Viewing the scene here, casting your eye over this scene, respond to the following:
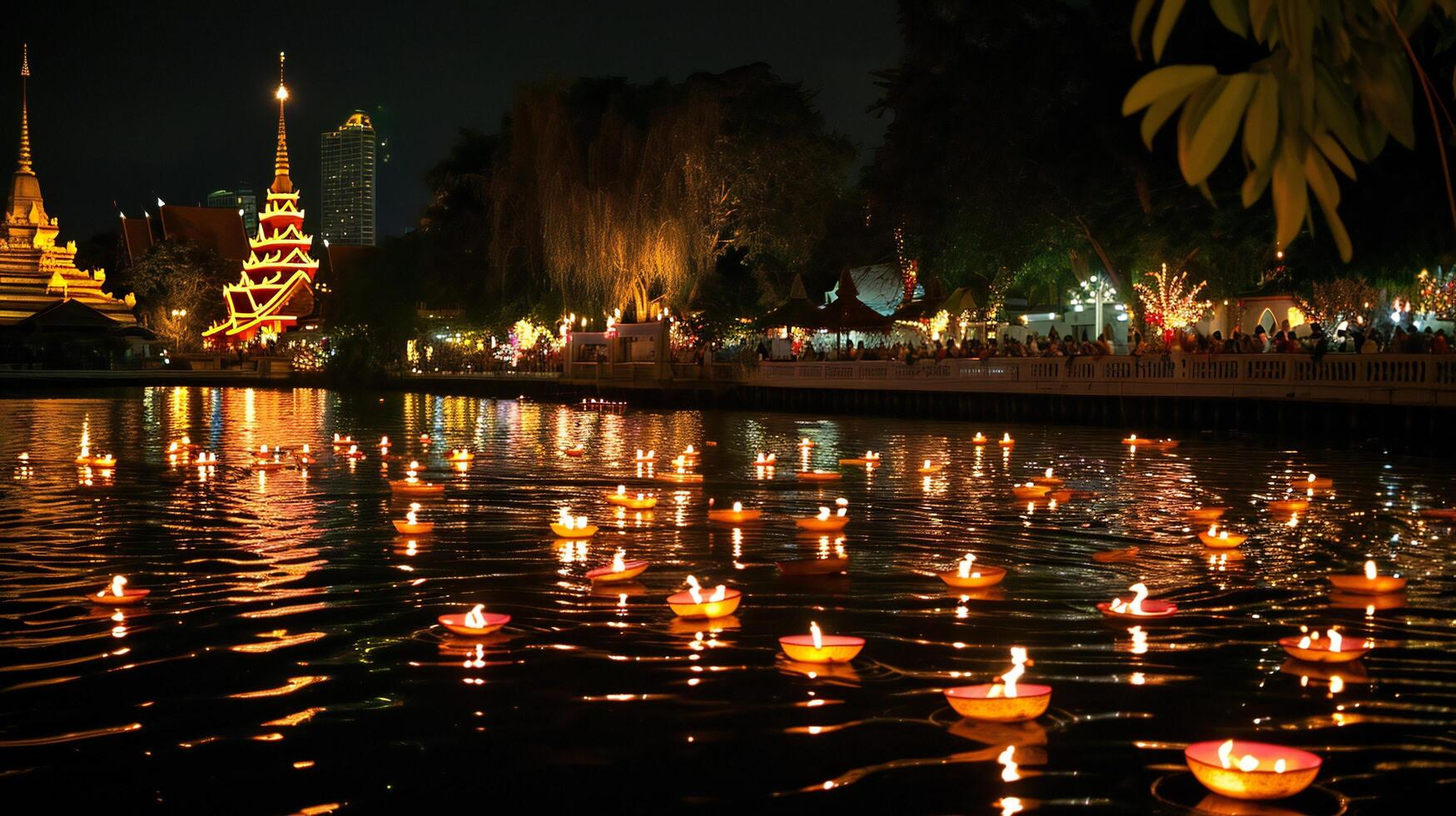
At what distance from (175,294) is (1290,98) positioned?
8922 cm

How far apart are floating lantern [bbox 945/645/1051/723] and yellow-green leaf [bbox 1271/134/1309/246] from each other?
3.96 metres

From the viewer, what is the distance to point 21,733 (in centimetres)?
672

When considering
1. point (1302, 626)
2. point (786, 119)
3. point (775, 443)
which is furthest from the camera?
point (786, 119)

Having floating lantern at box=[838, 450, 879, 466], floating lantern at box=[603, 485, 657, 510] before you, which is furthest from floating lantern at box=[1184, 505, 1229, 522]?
floating lantern at box=[838, 450, 879, 466]

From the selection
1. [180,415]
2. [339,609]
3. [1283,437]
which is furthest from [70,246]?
[339,609]

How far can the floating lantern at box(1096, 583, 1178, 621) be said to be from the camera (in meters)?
9.16

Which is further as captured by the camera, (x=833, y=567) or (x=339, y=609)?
(x=833, y=567)

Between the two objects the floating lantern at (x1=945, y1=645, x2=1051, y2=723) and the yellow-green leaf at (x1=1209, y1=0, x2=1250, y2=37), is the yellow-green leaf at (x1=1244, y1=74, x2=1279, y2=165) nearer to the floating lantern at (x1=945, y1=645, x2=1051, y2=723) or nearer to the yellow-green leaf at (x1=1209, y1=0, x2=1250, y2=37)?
the yellow-green leaf at (x1=1209, y1=0, x2=1250, y2=37)

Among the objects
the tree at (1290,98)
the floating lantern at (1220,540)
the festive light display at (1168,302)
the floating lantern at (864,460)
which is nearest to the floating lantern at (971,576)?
the floating lantern at (1220,540)

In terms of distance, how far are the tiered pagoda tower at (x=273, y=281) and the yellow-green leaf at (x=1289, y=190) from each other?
85229 millimetres

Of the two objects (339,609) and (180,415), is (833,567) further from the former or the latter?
(180,415)

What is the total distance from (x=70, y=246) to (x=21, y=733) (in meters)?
91.1

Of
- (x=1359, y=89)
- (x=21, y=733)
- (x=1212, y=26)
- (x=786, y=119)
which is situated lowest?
(x=21, y=733)

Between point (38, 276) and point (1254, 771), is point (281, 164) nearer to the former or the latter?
point (38, 276)
